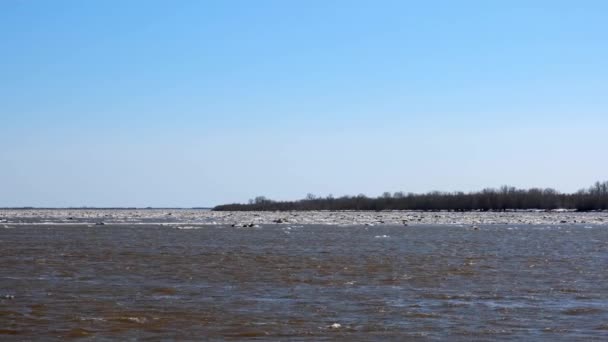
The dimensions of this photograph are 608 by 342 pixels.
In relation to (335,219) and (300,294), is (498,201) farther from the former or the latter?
(300,294)

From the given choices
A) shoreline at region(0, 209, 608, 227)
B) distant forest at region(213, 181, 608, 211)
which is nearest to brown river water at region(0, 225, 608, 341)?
shoreline at region(0, 209, 608, 227)

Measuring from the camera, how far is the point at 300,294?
18281 millimetres

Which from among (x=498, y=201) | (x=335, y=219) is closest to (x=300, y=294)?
(x=335, y=219)

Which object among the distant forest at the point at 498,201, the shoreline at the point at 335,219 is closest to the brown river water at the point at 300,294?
the shoreline at the point at 335,219

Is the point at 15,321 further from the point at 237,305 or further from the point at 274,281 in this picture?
the point at 274,281

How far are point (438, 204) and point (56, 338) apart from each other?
120 meters

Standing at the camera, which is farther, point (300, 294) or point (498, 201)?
point (498, 201)

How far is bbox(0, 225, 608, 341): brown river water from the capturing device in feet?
44.8

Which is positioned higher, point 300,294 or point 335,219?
point 335,219

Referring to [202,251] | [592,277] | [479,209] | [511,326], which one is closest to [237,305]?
[511,326]

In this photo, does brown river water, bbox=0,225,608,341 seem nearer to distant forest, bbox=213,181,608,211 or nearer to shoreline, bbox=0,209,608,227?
shoreline, bbox=0,209,608,227

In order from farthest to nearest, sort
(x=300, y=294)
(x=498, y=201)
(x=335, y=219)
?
1. (x=498, y=201)
2. (x=335, y=219)
3. (x=300, y=294)

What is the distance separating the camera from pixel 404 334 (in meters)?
13.4

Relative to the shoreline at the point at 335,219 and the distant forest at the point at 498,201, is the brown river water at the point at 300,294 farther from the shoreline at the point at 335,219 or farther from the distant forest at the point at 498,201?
the distant forest at the point at 498,201
